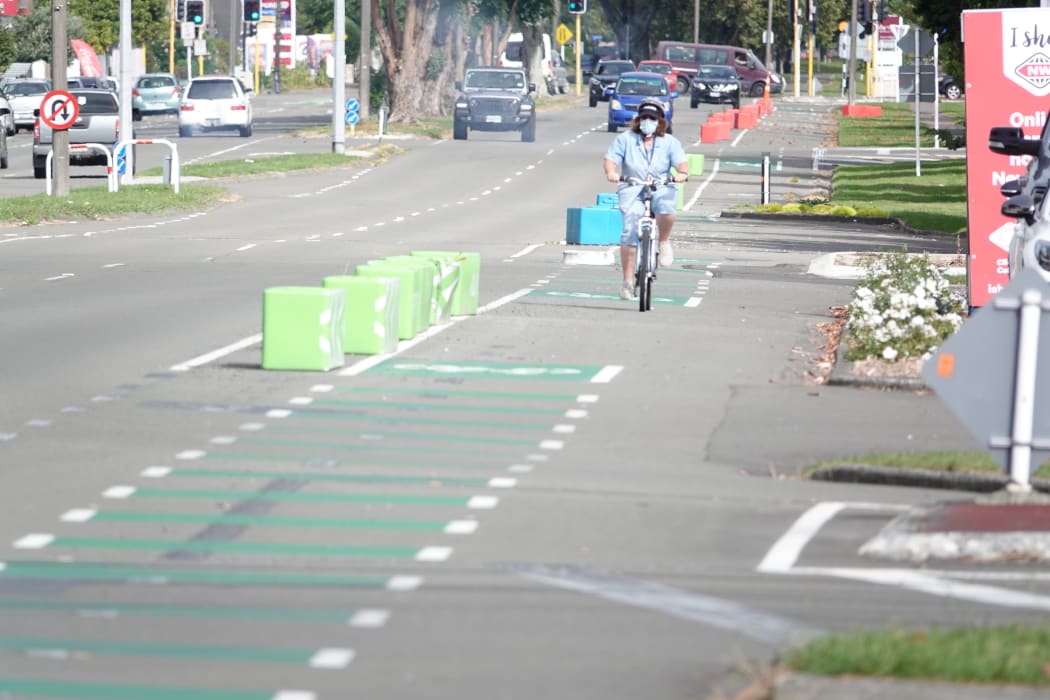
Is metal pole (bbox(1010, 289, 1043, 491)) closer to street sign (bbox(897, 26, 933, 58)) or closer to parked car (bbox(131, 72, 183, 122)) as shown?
street sign (bbox(897, 26, 933, 58))

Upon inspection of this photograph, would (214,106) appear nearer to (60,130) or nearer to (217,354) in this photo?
(60,130)

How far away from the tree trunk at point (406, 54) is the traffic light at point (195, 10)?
10851 millimetres

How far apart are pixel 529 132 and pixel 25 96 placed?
16232mm

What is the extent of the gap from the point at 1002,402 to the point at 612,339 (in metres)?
7.29

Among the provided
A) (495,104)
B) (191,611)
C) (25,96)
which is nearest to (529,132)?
(495,104)

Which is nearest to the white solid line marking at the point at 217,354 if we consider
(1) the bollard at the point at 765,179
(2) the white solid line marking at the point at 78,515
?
(2) the white solid line marking at the point at 78,515

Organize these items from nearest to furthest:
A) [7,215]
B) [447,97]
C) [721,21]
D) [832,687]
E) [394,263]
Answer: [832,687] → [394,263] → [7,215] → [447,97] → [721,21]

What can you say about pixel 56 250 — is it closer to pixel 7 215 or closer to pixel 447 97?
pixel 7 215

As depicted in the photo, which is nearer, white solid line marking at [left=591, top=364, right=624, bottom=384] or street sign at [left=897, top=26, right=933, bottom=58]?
white solid line marking at [left=591, top=364, right=624, bottom=384]

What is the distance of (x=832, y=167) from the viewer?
170ft

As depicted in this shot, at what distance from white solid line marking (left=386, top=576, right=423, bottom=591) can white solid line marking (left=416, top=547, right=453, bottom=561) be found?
1.19ft

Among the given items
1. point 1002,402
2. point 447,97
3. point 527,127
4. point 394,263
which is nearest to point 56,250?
point 394,263

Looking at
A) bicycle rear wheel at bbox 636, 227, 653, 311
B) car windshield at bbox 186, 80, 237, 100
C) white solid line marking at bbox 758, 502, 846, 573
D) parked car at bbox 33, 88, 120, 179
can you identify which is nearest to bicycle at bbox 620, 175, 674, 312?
bicycle rear wheel at bbox 636, 227, 653, 311

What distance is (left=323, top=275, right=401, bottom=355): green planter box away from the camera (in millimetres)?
14992
